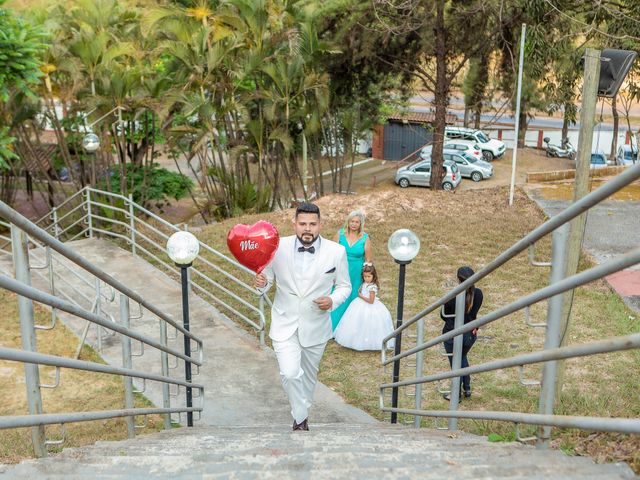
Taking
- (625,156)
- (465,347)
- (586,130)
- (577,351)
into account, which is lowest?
(465,347)

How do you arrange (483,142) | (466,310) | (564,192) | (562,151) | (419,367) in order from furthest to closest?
(562,151) → (483,142) → (564,192) → (466,310) → (419,367)

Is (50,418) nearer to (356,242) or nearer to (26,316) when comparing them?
(26,316)

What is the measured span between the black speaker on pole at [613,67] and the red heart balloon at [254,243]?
307cm

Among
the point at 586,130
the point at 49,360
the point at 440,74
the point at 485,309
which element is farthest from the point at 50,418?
the point at 440,74

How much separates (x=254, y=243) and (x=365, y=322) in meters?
3.57

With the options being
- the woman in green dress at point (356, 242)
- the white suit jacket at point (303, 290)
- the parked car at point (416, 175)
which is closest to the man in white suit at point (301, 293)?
the white suit jacket at point (303, 290)

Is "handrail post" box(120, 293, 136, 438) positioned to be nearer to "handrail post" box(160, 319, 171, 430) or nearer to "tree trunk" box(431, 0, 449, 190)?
"handrail post" box(160, 319, 171, 430)

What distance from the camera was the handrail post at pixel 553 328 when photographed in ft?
10.6

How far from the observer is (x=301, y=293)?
5383 mm

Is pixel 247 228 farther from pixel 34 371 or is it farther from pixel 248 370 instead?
pixel 248 370

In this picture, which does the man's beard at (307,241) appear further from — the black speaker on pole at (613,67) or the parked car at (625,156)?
the parked car at (625,156)

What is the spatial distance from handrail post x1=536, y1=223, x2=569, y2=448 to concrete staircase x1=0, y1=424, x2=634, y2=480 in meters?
0.13

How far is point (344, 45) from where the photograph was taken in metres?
19.5

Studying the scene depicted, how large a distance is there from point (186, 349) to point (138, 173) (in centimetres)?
1623
